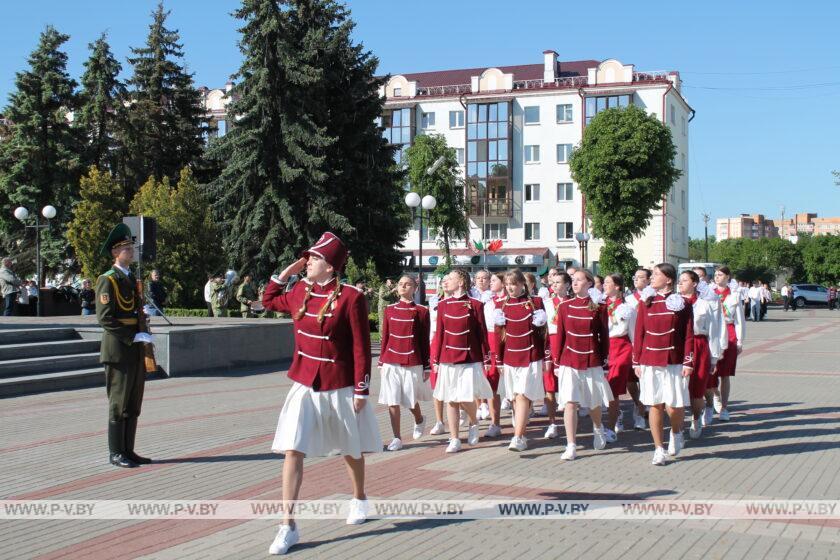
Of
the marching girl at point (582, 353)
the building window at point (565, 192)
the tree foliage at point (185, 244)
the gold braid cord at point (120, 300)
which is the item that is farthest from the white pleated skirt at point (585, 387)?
the building window at point (565, 192)

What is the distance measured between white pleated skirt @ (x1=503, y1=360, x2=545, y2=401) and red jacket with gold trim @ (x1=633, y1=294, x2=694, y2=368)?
103cm

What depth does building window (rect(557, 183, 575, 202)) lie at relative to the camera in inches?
2739

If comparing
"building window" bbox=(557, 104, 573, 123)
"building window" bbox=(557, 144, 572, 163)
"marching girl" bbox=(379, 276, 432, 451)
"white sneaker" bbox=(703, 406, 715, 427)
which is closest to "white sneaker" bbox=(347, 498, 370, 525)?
"marching girl" bbox=(379, 276, 432, 451)

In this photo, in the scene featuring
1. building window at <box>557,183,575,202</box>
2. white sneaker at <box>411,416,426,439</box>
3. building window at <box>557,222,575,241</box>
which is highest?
building window at <box>557,183,575,202</box>

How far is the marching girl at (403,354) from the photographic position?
9078 mm

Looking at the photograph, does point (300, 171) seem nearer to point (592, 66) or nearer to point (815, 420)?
point (815, 420)

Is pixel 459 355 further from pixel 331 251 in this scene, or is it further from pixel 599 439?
pixel 331 251

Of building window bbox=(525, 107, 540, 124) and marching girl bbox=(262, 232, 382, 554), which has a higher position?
building window bbox=(525, 107, 540, 124)

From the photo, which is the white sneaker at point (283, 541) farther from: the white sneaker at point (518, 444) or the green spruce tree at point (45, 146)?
the green spruce tree at point (45, 146)

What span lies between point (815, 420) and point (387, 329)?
5775 millimetres

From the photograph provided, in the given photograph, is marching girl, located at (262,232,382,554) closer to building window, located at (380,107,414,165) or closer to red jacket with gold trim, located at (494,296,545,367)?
red jacket with gold trim, located at (494,296,545,367)

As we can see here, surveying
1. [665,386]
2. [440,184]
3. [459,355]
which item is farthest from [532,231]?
[665,386]

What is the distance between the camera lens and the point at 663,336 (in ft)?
27.2

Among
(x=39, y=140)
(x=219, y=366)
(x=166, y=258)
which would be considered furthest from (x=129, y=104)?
(x=219, y=366)
